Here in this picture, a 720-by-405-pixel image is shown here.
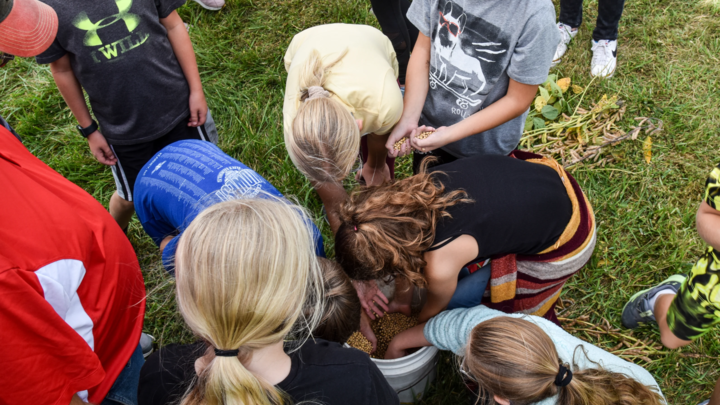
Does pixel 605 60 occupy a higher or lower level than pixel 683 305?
higher

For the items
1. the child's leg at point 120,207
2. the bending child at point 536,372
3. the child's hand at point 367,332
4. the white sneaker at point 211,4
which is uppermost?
the white sneaker at point 211,4

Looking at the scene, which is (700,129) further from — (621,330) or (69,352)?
(69,352)

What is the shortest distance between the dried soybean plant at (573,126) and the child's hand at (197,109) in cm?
188

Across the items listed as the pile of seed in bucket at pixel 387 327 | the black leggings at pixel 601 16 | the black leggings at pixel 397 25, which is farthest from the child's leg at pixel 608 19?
the pile of seed in bucket at pixel 387 327

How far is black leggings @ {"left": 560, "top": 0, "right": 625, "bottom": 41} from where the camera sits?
9.14 ft

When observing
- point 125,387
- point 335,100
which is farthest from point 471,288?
point 125,387

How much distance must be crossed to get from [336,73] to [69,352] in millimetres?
1319

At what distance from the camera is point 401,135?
1990 mm

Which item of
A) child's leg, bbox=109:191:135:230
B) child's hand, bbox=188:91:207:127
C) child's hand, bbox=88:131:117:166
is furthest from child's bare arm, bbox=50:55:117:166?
child's hand, bbox=188:91:207:127

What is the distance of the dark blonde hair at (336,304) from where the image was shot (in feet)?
4.57

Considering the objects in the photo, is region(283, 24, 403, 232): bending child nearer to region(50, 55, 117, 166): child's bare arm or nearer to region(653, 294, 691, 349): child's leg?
region(50, 55, 117, 166): child's bare arm

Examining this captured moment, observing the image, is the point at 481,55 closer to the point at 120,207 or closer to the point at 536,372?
the point at 536,372

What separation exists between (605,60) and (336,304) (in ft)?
8.47

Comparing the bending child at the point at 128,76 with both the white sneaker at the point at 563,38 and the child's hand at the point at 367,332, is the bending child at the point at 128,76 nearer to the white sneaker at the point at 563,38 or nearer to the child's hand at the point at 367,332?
the child's hand at the point at 367,332
